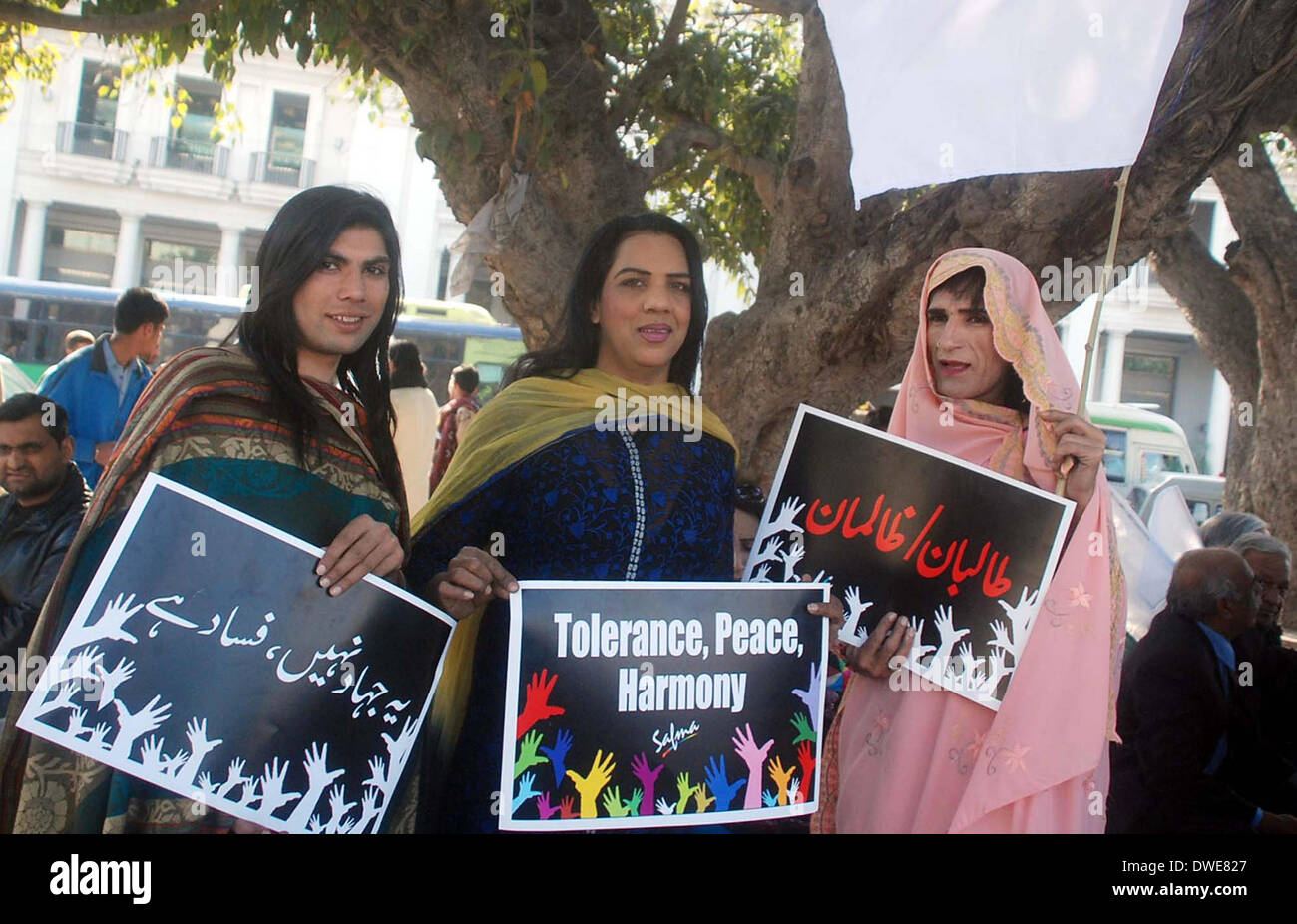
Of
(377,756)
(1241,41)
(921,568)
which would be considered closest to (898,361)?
(1241,41)

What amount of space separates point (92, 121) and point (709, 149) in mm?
25417

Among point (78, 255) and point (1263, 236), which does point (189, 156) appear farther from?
point (1263, 236)

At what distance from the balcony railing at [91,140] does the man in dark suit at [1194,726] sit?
27.4 meters

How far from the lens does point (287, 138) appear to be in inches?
1073

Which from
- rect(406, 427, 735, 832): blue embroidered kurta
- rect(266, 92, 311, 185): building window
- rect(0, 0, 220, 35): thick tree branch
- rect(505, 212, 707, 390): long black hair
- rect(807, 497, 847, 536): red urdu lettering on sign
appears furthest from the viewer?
rect(266, 92, 311, 185): building window

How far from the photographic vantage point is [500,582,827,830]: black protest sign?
2176 mm

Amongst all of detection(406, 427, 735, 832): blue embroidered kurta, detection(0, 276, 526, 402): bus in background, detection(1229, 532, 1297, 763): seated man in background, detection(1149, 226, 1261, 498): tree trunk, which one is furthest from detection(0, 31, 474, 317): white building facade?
detection(406, 427, 735, 832): blue embroidered kurta

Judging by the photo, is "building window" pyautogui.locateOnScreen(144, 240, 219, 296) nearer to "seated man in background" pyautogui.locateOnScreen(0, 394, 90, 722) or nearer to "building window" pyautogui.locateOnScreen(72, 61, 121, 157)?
"building window" pyautogui.locateOnScreen(72, 61, 121, 157)

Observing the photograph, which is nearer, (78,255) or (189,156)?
(78,255)

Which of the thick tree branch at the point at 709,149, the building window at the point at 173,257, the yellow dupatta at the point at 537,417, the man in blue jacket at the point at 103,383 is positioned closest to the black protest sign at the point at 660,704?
the yellow dupatta at the point at 537,417

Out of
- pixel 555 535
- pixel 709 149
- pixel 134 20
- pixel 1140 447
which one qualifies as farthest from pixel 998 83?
pixel 1140 447

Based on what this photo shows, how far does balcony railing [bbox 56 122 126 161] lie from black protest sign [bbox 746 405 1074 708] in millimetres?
27407

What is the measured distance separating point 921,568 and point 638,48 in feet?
12.9
